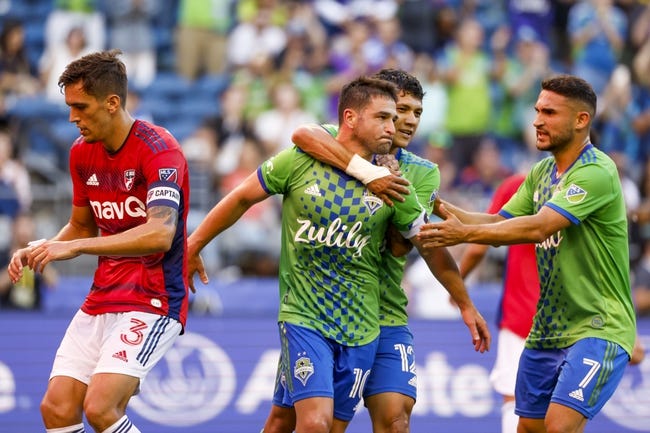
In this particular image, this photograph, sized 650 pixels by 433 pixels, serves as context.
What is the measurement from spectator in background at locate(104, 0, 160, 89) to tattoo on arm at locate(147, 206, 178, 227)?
9286mm

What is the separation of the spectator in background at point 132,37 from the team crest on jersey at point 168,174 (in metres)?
9.15

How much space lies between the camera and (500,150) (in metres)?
15.8

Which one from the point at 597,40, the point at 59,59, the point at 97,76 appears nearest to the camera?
the point at 97,76

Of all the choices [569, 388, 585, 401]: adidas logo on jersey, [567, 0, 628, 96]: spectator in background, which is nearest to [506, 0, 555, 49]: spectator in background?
[567, 0, 628, 96]: spectator in background

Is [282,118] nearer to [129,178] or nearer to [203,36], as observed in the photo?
[203,36]

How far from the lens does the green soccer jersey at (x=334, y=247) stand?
6852mm

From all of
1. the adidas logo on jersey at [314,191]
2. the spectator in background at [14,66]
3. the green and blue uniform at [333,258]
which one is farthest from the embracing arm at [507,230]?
the spectator in background at [14,66]

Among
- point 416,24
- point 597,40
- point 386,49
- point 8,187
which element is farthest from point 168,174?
point 597,40

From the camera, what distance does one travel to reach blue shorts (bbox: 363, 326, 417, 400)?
7062 millimetres

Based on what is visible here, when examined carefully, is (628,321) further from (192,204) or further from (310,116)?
(310,116)

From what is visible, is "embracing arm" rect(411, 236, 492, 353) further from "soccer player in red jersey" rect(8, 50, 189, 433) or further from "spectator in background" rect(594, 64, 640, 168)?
"spectator in background" rect(594, 64, 640, 168)

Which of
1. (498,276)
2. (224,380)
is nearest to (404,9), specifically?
(498,276)

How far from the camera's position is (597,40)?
16750mm

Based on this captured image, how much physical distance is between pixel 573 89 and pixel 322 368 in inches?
90.5
